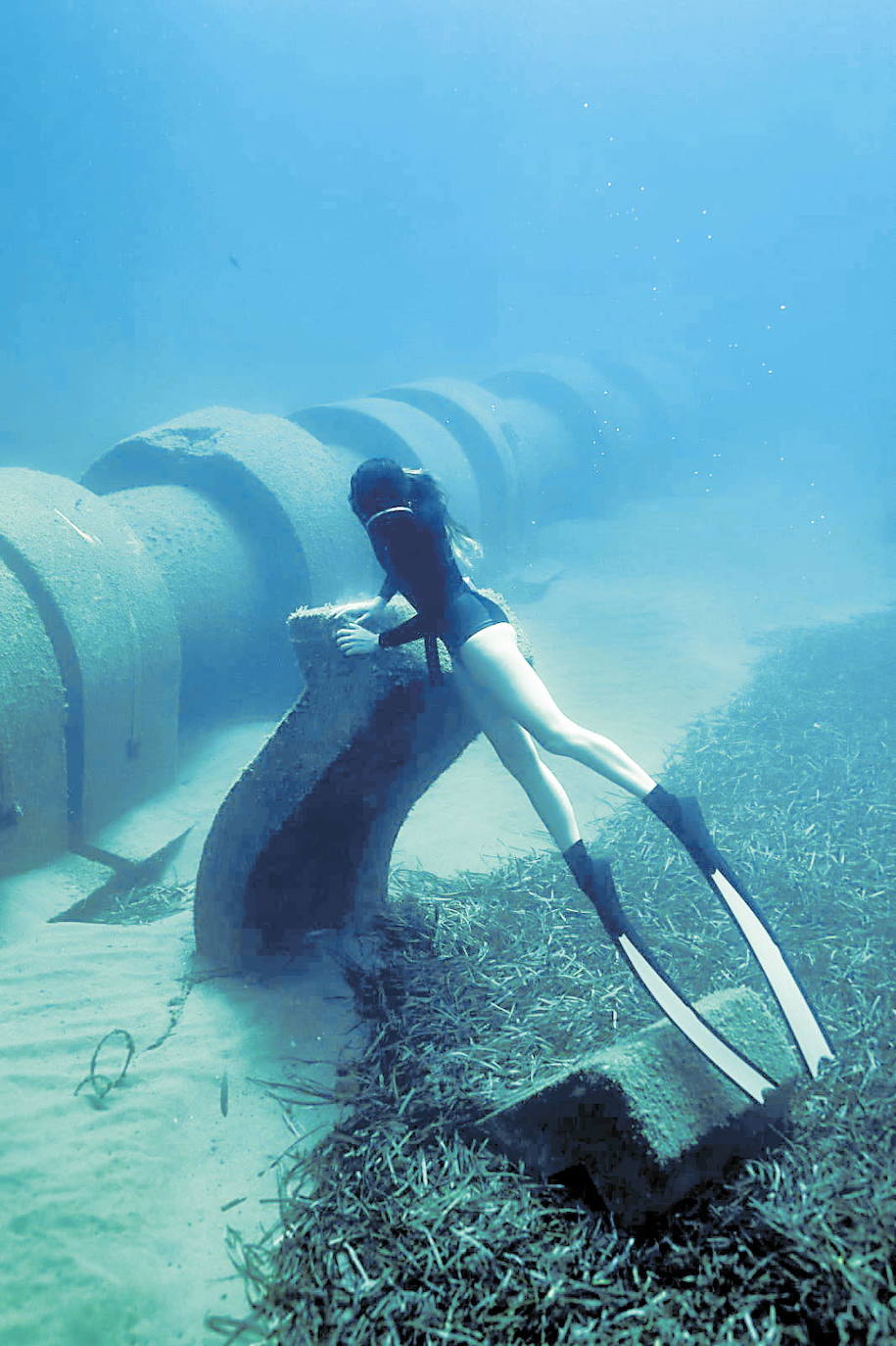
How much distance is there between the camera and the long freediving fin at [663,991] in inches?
81.1

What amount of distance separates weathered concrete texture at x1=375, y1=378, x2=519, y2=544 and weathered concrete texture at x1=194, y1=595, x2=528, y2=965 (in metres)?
8.20

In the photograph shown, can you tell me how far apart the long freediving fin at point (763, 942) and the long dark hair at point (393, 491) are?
1.55 metres

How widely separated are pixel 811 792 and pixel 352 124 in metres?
89.5

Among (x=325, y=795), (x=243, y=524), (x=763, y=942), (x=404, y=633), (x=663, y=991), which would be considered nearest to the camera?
(x=663, y=991)

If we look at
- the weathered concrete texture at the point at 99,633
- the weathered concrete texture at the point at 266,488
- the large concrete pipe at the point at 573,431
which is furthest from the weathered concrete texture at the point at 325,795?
the large concrete pipe at the point at 573,431

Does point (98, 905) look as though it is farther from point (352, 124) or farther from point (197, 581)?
point (352, 124)

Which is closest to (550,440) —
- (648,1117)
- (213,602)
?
(213,602)

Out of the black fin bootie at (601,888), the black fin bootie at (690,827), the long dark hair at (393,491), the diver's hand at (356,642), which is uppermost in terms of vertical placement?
the long dark hair at (393,491)

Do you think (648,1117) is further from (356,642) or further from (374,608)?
(374,608)

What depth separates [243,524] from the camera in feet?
22.4

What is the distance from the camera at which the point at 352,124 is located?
238 feet

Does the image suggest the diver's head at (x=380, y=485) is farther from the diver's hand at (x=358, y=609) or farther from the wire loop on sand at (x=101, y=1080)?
the wire loop on sand at (x=101, y=1080)

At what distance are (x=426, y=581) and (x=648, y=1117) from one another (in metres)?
1.93

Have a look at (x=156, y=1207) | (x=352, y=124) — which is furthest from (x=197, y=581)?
(x=352, y=124)
